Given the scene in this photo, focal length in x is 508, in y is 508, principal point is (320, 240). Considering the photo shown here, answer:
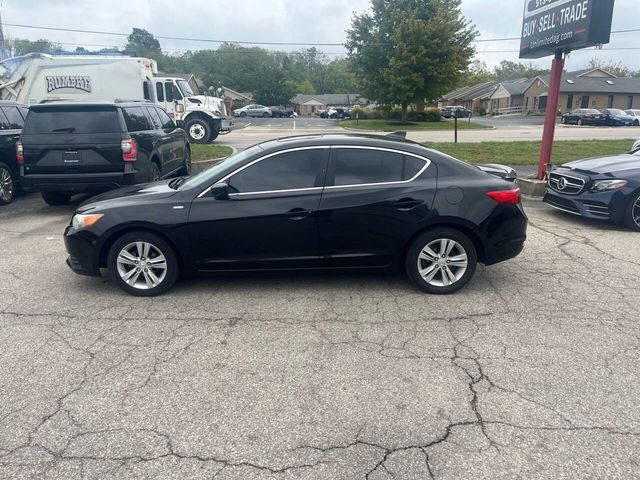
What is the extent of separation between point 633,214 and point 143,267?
6.94 metres

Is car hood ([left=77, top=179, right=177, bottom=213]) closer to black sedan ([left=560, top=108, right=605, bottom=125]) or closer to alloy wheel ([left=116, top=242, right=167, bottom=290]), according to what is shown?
alloy wheel ([left=116, top=242, right=167, bottom=290])

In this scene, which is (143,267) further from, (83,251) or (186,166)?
(186,166)

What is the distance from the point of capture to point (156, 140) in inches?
377

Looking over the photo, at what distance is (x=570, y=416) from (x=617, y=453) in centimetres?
36

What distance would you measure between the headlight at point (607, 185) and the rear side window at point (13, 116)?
10714 millimetres

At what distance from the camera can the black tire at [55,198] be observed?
30.8 ft

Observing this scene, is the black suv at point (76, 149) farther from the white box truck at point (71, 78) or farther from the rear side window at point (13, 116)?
the white box truck at point (71, 78)

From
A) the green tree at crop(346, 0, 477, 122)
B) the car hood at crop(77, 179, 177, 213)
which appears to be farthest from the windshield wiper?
the green tree at crop(346, 0, 477, 122)

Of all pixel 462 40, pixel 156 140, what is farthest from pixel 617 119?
pixel 156 140

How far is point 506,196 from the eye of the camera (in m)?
5.09

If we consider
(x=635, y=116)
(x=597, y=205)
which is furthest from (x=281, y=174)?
(x=635, y=116)

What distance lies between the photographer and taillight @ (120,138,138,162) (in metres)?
8.25

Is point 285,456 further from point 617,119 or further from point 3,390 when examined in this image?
point 617,119

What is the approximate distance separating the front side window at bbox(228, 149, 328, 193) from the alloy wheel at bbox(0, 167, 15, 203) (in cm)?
679
